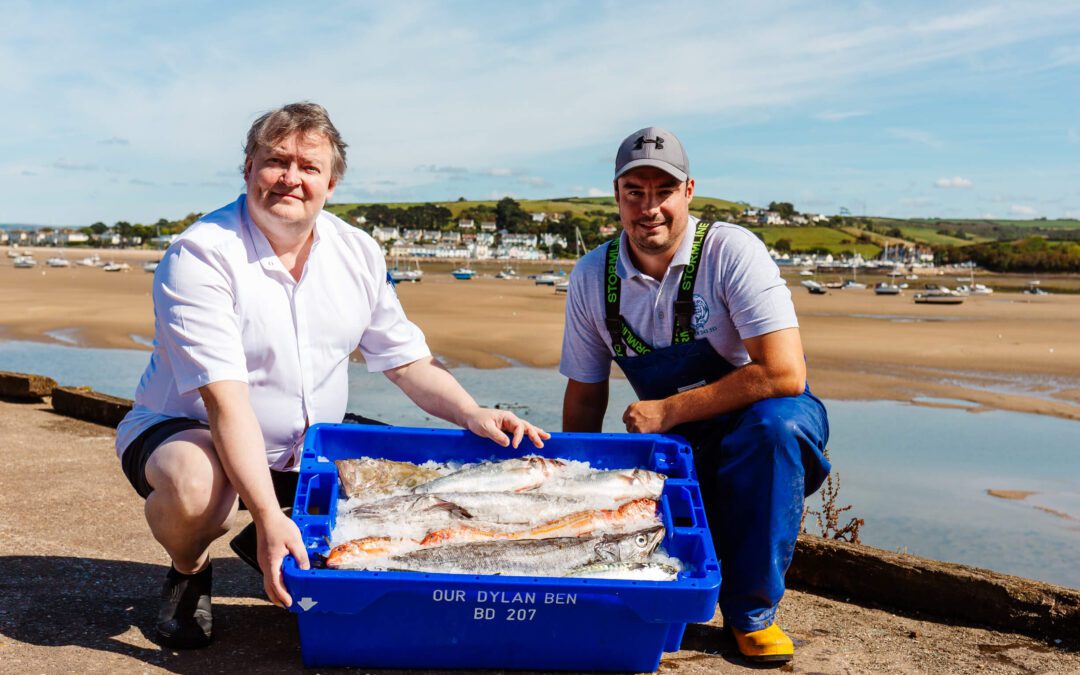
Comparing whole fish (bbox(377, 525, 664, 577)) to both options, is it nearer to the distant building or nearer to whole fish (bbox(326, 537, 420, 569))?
whole fish (bbox(326, 537, 420, 569))

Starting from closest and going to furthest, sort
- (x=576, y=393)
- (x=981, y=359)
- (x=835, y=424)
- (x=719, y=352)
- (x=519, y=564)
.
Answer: (x=519, y=564)
(x=719, y=352)
(x=576, y=393)
(x=835, y=424)
(x=981, y=359)

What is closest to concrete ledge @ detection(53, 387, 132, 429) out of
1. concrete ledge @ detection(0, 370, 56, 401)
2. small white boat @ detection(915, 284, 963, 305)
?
concrete ledge @ detection(0, 370, 56, 401)

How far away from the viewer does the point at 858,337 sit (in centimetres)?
2698

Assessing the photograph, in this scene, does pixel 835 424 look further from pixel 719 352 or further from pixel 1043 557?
pixel 719 352

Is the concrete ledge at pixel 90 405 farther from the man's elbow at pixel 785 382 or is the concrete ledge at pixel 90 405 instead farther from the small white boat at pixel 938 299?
the small white boat at pixel 938 299

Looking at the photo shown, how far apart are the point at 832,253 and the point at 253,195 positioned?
Result: 137622mm

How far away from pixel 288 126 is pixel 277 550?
1.59m

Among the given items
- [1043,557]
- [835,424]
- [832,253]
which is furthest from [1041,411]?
[832,253]

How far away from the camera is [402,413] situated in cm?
1171

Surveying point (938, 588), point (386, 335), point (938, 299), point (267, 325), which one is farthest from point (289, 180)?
point (938, 299)

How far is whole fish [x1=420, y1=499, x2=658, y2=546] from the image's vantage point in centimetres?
317

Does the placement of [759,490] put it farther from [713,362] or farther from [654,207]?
[654,207]

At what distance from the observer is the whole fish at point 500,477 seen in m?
3.53

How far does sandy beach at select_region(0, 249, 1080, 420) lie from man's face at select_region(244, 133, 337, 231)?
13964mm
